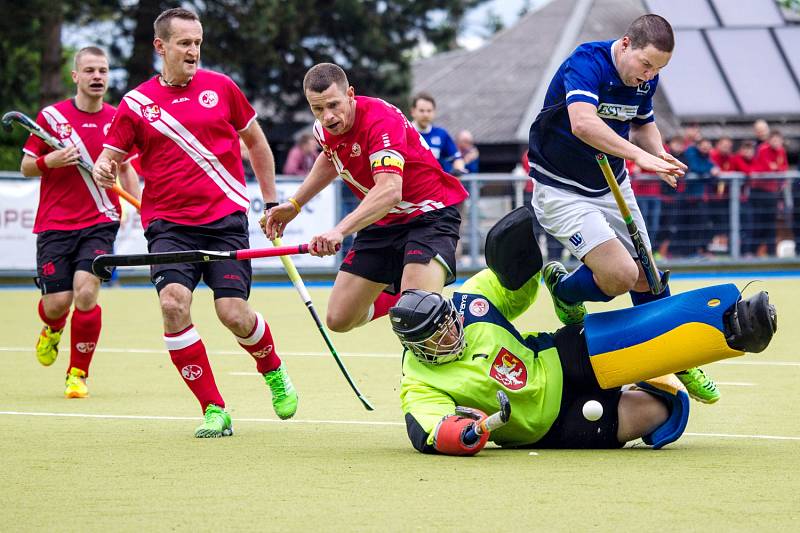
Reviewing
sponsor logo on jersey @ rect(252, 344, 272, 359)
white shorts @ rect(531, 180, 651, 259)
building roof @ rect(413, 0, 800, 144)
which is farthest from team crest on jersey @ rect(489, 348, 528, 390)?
building roof @ rect(413, 0, 800, 144)

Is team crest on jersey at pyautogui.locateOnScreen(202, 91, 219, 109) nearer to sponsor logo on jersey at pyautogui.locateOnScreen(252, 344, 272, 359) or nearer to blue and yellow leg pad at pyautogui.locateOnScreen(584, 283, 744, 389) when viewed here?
sponsor logo on jersey at pyautogui.locateOnScreen(252, 344, 272, 359)

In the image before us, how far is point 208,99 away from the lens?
717 centimetres

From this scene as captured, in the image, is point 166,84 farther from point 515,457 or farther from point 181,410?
point 515,457

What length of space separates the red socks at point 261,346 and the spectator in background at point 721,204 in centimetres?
1337

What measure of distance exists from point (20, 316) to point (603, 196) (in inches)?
345

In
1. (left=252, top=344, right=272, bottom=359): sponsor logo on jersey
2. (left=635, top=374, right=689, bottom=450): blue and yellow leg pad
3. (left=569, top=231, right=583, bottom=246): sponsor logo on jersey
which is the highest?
(left=569, top=231, right=583, bottom=246): sponsor logo on jersey

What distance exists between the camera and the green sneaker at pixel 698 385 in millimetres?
6578

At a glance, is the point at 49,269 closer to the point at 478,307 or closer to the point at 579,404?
the point at 478,307

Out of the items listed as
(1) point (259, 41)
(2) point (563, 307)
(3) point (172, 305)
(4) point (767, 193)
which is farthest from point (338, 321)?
(1) point (259, 41)

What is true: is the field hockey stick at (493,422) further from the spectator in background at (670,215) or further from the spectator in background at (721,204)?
the spectator in background at (721,204)

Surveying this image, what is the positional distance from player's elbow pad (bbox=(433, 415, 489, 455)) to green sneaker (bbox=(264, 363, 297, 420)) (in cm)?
153

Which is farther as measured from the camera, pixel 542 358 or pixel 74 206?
pixel 74 206

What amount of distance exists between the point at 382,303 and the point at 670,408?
2413 mm

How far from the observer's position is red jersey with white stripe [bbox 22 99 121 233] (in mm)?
9125
